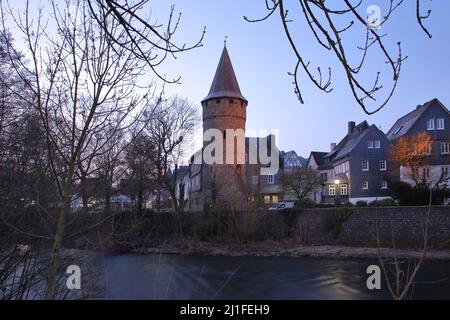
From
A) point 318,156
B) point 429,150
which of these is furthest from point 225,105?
point 318,156

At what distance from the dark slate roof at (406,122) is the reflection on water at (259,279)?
1942 cm

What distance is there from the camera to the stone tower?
140ft

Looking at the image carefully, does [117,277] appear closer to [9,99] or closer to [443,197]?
[9,99]

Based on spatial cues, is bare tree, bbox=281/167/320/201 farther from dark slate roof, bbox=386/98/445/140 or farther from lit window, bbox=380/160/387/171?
dark slate roof, bbox=386/98/445/140

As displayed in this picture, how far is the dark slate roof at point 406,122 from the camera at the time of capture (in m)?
39.2

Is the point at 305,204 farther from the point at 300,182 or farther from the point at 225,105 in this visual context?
the point at 225,105

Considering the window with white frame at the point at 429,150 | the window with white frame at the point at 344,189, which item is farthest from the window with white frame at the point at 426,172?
the window with white frame at the point at 344,189

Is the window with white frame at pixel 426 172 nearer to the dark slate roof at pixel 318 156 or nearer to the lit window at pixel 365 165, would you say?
the lit window at pixel 365 165

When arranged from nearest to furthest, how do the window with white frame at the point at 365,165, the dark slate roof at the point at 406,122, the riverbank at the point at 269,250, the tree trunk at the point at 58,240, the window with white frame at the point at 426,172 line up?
the tree trunk at the point at 58,240 → the riverbank at the point at 269,250 → the window with white frame at the point at 426,172 → the dark slate roof at the point at 406,122 → the window with white frame at the point at 365,165

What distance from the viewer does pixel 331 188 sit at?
157 ft
